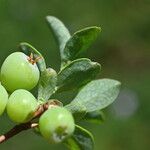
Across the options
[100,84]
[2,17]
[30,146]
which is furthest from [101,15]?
[100,84]

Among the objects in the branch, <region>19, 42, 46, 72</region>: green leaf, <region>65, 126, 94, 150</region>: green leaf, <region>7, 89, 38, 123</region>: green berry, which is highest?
<region>19, 42, 46, 72</region>: green leaf

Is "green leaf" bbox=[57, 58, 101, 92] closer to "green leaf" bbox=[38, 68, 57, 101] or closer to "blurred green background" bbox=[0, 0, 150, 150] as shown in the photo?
"green leaf" bbox=[38, 68, 57, 101]

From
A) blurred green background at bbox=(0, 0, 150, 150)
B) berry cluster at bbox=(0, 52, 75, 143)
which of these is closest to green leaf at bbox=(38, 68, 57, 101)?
berry cluster at bbox=(0, 52, 75, 143)

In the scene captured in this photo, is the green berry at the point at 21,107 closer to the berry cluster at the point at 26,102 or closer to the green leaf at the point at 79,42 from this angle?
the berry cluster at the point at 26,102

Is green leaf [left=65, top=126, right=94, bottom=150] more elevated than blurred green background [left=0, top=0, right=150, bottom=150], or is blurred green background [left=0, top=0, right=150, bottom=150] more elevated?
green leaf [left=65, top=126, right=94, bottom=150]

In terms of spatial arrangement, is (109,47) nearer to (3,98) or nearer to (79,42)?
(79,42)

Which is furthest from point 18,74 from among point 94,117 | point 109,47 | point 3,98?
point 109,47

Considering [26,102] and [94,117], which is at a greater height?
[26,102]
